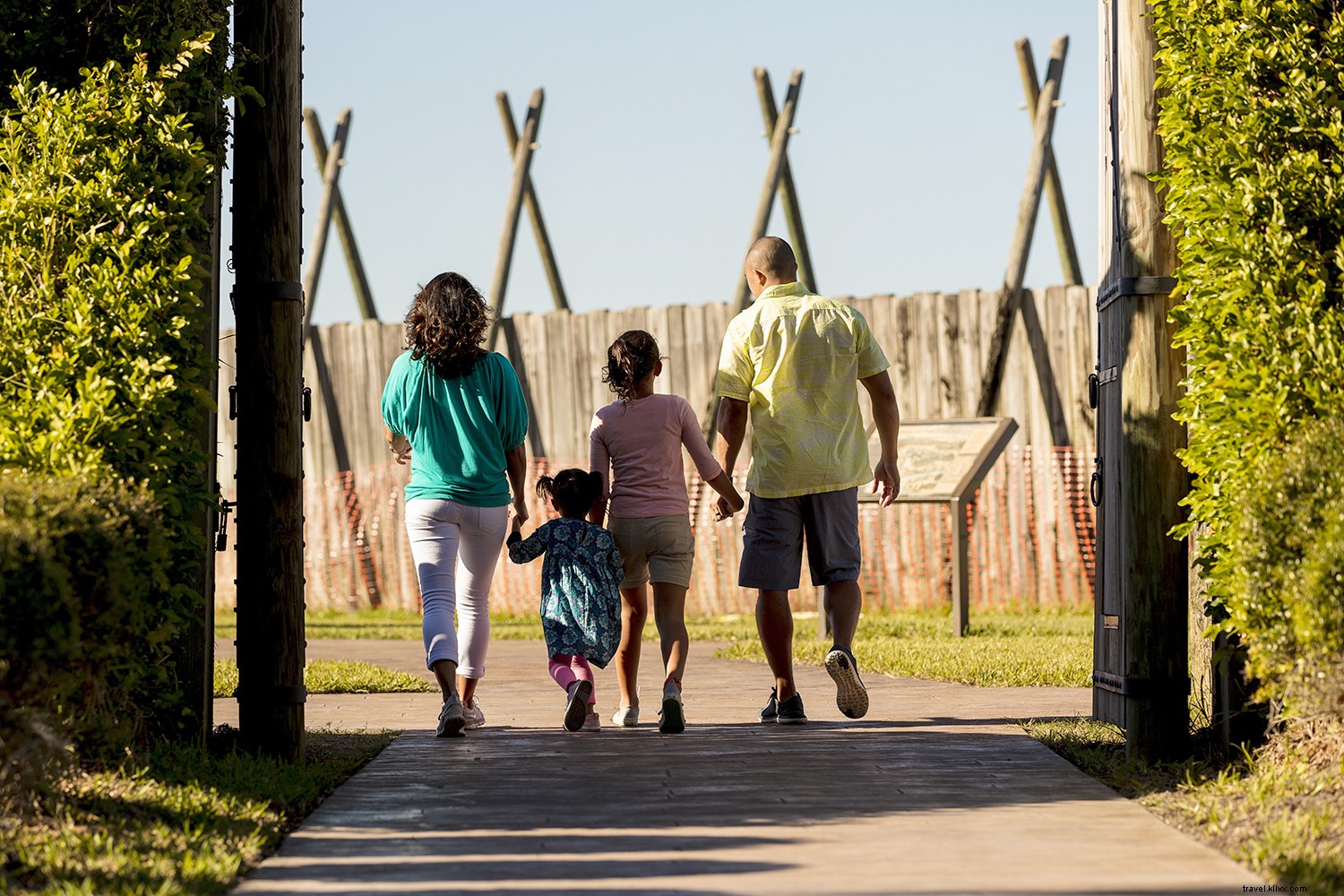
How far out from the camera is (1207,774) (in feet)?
17.3

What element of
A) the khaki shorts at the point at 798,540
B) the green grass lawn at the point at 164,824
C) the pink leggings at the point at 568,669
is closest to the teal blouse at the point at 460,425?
the pink leggings at the point at 568,669

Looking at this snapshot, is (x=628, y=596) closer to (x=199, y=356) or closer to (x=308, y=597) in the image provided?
(x=199, y=356)

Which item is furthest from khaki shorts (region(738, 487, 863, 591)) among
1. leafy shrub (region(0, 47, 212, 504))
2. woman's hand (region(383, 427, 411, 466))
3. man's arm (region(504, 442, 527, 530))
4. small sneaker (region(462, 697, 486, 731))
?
leafy shrub (region(0, 47, 212, 504))

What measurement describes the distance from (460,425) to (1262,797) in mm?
3428

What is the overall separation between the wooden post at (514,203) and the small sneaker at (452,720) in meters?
9.01

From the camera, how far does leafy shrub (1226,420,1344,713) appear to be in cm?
431

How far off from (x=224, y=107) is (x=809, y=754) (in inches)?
119

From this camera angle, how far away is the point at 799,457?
6.96 m

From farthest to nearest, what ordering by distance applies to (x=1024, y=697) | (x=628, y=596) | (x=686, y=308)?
(x=686, y=308), (x=1024, y=697), (x=628, y=596)

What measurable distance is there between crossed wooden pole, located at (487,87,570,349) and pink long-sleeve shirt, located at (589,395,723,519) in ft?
27.8

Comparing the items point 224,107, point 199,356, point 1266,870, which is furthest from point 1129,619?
point 224,107

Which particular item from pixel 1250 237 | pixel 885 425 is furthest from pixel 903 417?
pixel 1250 237

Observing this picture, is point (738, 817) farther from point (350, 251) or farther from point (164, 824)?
point (350, 251)

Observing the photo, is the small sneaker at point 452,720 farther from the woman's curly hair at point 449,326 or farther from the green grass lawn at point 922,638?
the green grass lawn at point 922,638
